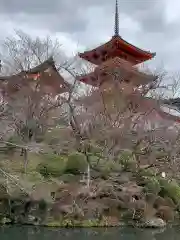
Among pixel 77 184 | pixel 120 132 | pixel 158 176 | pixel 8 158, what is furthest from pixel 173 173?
pixel 8 158

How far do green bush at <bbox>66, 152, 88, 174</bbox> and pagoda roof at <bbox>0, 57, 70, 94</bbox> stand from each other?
19.0ft

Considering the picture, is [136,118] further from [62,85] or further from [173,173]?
[62,85]

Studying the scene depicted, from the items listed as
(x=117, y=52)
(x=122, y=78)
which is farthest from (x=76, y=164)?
(x=117, y=52)

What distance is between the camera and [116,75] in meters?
23.3

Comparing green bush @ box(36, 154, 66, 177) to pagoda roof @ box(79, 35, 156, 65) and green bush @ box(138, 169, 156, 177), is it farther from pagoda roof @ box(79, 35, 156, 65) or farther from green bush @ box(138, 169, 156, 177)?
pagoda roof @ box(79, 35, 156, 65)

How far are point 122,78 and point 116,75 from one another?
0.49 m

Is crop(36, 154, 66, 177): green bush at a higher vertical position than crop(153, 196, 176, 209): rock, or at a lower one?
higher

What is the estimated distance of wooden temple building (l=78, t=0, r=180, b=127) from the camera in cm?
2134

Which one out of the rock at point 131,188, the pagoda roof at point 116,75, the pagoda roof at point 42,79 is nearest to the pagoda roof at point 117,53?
the pagoda roof at point 116,75

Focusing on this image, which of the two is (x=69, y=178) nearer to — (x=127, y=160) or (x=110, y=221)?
(x=110, y=221)

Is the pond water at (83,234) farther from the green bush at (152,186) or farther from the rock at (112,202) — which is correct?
the green bush at (152,186)

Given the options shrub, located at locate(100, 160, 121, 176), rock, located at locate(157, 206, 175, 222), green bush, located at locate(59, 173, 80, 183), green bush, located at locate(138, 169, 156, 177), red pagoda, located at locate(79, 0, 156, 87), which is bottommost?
rock, located at locate(157, 206, 175, 222)

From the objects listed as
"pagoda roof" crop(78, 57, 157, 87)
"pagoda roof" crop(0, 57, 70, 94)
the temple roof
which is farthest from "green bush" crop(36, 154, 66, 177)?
the temple roof

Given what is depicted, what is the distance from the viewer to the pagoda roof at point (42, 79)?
862 inches
